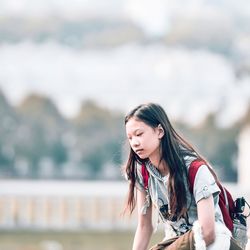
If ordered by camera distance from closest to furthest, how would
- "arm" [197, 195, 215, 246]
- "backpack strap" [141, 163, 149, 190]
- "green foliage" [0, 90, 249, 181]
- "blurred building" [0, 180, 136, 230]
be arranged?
"arm" [197, 195, 215, 246] < "backpack strap" [141, 163, 149, 190] < "blurred building" [0, 180, 136, 230] < "green foliage" [0, 90, 249, 181]

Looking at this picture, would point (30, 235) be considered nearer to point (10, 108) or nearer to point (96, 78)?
point (10, 108)

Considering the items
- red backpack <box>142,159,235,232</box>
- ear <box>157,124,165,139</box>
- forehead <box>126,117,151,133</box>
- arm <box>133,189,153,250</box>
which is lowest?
arm <box>133,189,153,250</box>

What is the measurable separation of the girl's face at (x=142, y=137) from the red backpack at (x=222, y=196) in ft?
0.23

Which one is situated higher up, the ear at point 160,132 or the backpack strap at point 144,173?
the ear at point 160,132

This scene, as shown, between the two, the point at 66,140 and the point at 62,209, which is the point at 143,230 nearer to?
the point at 62,209

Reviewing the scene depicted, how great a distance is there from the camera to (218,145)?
26.6m

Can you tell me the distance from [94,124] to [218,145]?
3.65 metres

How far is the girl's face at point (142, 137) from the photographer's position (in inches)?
95.8

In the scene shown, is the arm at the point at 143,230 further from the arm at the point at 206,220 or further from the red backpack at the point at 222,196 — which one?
the arm at the point at 206,220

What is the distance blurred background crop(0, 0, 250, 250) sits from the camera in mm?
26734

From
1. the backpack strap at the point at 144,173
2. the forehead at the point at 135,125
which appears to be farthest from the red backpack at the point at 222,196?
the forehead at the point at 135,125

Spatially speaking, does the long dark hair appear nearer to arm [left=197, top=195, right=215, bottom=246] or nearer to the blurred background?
arm [left=197, top=195, right=215, bottom=246]

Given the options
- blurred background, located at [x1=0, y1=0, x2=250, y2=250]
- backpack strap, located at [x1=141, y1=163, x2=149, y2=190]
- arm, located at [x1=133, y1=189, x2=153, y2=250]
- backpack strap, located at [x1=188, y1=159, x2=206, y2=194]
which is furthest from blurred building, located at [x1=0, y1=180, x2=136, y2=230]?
blurred background, located at [x1=0, y1=0, x2=250, y2=250]

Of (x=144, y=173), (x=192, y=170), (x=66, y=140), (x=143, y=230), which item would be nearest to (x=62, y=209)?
(x=143, y=230)
